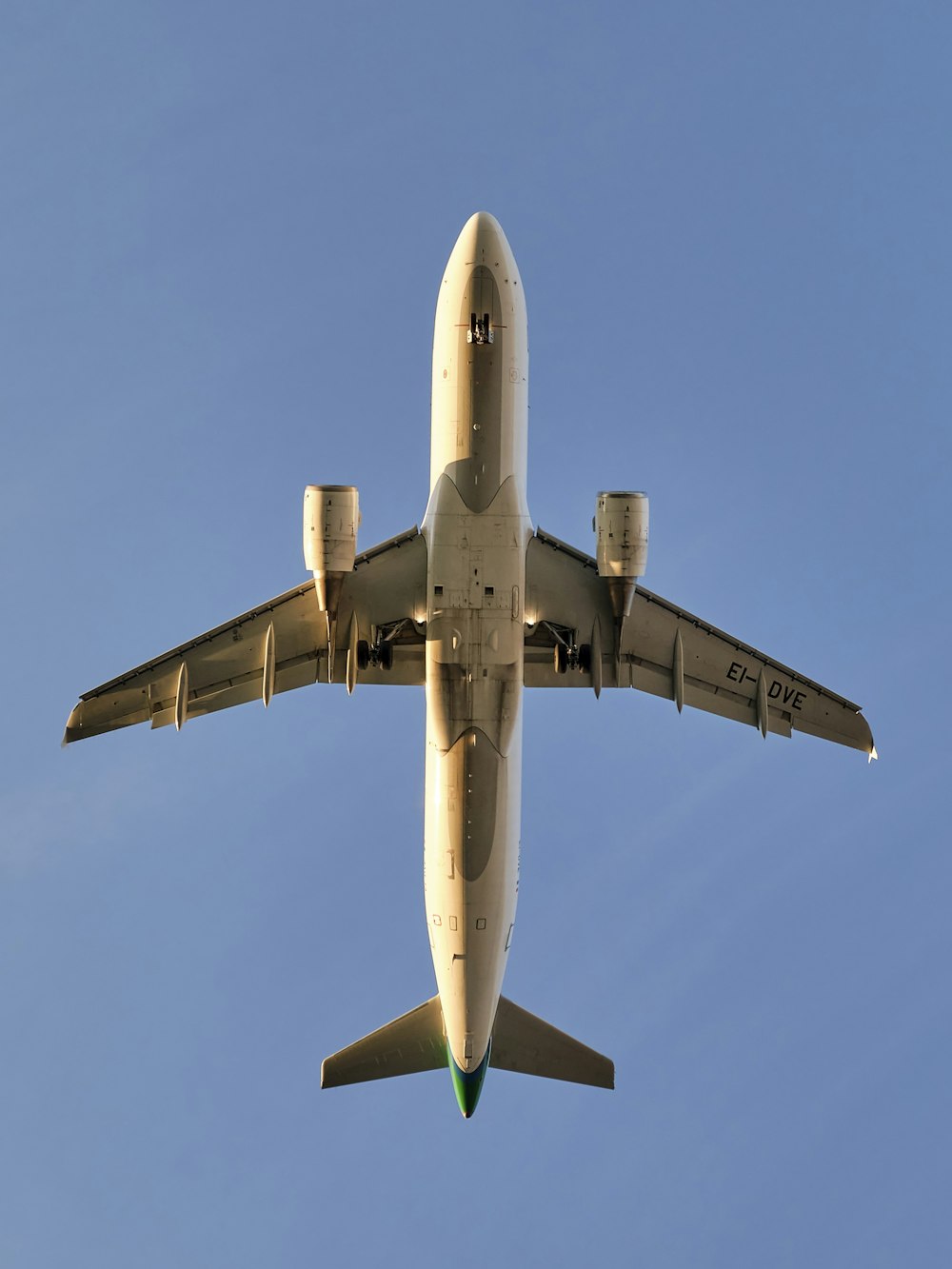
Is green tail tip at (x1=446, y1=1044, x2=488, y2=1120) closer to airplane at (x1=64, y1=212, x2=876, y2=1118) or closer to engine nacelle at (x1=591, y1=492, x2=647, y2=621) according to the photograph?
airplane at (x1=64, y1=212, x2=876, y2=1118)

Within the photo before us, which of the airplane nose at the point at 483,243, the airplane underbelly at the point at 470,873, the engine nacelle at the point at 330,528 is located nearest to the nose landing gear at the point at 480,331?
the airplane nose at the point at 483,243

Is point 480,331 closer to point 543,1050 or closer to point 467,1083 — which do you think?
point 467,1083

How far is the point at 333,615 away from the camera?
119ft

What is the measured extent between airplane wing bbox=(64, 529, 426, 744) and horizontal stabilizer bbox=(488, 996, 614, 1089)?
9.21 metres

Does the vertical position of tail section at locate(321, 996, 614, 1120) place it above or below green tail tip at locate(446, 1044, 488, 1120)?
above

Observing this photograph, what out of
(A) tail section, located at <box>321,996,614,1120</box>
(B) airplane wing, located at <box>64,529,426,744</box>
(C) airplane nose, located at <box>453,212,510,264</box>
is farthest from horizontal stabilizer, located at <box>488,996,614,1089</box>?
(C) airplane nose, located at <box>453,212,510,264</box>

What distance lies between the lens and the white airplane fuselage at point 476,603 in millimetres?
33469

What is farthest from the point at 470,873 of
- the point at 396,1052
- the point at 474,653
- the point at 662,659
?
the point at 662,659

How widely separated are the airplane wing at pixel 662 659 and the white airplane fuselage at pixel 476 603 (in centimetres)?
166

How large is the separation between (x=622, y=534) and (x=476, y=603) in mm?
3709

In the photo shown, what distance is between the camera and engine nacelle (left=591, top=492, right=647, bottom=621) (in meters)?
34.3

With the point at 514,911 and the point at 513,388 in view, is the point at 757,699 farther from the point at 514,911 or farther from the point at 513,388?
the point at 513,388

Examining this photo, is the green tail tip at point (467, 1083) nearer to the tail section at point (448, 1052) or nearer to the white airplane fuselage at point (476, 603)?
the tail section at point (448, 1052)

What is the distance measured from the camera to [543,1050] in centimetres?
3894
